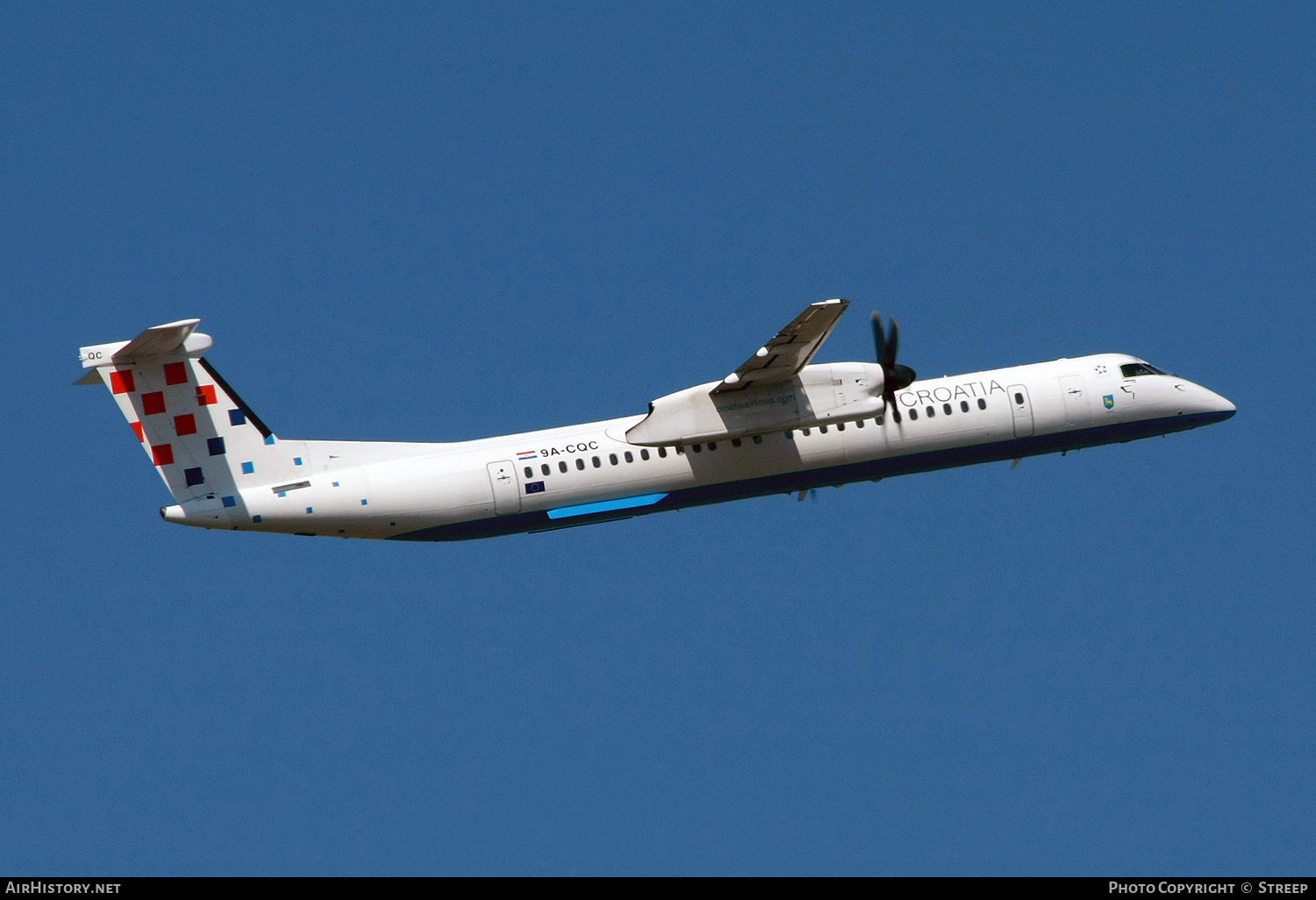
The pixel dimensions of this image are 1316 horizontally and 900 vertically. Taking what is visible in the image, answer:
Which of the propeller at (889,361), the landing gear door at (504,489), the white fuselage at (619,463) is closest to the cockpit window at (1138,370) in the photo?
the white fuselage at (619,463)

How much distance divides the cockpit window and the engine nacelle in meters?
7.27

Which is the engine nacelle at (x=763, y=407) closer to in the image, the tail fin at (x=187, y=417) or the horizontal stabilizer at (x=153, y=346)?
the tail fin at (x=187, y=417)

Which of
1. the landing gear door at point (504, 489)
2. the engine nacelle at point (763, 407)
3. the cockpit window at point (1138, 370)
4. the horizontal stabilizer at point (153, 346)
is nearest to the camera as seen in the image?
the horizontal stabilizer at point (153, 346)

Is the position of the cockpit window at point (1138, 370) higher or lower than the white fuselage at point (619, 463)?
higher

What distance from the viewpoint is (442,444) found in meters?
32.4

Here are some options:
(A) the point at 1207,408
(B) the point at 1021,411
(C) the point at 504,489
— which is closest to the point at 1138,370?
(A) the point at 1207,408

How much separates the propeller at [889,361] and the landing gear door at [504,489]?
311 inches

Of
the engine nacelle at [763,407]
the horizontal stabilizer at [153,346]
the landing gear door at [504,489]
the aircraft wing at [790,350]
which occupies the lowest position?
the landing gear door at [504,489]

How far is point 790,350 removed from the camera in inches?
1224

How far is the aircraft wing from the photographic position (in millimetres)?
30016

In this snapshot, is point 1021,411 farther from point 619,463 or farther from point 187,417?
point 187,417

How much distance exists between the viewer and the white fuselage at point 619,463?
31.3 m
